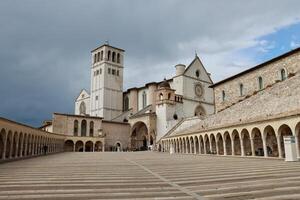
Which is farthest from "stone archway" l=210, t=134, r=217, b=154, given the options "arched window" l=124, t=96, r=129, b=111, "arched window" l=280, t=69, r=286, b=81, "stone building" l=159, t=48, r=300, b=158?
"arched window" l=124, t=96, r=129, b=111

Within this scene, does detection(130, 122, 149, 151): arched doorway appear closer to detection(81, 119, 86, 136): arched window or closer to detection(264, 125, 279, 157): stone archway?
detection(81, 119, 86, 136): arched window

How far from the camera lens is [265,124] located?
18.5m

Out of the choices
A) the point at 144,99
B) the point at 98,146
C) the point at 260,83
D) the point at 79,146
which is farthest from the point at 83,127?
the point at 260,83

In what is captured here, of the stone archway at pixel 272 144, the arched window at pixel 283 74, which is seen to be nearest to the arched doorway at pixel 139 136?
the arched window at pixel 283 74

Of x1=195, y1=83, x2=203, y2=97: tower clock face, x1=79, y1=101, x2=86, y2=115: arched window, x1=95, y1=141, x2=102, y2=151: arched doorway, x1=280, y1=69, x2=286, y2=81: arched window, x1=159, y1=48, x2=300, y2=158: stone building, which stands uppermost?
x1=195, y1=83, x2=203, y2=97: tower clock face

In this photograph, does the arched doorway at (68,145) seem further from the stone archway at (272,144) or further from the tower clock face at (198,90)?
the stone archway at (272,144)

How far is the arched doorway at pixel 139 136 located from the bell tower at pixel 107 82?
8.65 metres

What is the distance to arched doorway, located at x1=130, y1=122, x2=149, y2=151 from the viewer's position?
176 ft

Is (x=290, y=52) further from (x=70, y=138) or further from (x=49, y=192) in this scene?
(x=70, y=138)

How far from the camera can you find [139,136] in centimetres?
5500

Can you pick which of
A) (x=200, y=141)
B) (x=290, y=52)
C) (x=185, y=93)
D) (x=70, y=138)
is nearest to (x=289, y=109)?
(x=290, y=52)

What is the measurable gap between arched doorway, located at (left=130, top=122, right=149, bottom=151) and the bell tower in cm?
865

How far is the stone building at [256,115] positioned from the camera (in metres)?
18.1

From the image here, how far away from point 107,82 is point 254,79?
37734mm
